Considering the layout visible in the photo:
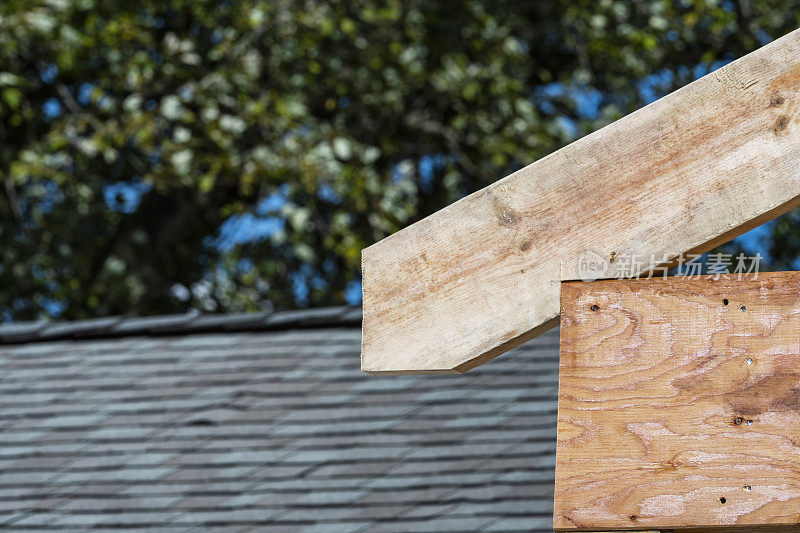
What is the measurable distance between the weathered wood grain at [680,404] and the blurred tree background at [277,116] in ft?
17.8

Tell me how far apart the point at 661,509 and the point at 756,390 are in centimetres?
22

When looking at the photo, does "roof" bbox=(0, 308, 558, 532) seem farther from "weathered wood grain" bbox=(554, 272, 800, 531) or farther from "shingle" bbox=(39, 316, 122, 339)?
"weathered wood grain" bbox=(554, 272, 800, 531)

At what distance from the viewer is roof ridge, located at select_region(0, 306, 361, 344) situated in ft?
15.4

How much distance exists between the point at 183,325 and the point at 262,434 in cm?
106

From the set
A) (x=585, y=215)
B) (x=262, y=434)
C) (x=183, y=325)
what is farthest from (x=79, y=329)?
(x=585, y=215)

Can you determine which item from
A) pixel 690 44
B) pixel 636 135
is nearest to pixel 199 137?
pixel 690 44

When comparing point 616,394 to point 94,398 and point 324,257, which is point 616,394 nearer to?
point 94,398

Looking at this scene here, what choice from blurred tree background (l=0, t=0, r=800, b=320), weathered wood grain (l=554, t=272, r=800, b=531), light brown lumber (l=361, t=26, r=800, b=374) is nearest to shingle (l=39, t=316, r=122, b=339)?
blurred tree background (l=0, t=0, r=800, b=320)

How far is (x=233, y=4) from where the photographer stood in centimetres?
791

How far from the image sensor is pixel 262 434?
156 inches

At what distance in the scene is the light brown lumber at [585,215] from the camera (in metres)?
1.33

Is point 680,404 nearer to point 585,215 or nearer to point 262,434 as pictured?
point 585,215

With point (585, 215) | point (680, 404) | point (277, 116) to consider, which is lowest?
point (680, 404)

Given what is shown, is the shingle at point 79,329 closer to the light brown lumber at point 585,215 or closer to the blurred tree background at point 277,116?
the blurred tree background at point 277,116
